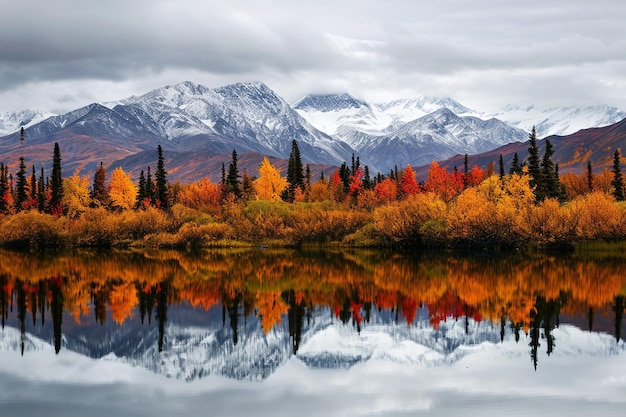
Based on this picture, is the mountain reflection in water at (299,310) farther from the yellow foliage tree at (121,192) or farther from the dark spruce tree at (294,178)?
the dark spruce tree at (294,178)

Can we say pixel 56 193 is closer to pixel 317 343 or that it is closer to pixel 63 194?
pixel 63 194

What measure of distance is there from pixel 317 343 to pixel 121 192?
97.8m

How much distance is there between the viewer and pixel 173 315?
3459 centimetres

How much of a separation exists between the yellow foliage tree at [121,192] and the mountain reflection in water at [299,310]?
58689 mm

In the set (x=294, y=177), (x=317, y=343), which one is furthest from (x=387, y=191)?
(x=317, y=343)

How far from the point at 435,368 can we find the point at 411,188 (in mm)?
106845

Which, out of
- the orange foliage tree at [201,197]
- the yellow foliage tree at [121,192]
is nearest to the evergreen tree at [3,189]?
the yellow foliage tree at [121,192]

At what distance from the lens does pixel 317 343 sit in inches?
1099

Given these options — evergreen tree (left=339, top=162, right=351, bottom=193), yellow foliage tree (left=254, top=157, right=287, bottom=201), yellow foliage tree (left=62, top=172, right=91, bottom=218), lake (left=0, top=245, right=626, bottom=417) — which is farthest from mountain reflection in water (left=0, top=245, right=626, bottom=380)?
evergreen tree (left=339, top=162, right=351, bottom=193)

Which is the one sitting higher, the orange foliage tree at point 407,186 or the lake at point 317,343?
the orange foliage tree at point 407,186

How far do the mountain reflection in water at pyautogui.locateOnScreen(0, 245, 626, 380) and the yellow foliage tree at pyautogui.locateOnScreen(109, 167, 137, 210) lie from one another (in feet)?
193

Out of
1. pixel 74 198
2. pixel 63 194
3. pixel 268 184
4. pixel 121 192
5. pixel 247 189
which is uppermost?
pixel 268 184

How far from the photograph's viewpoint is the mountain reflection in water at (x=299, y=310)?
2683 cm

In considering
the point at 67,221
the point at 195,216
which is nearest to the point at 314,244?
the point at 195,216
